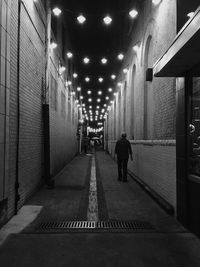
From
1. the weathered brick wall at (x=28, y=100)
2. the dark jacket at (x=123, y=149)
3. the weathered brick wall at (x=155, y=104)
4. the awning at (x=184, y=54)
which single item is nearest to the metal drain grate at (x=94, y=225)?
the weathered brick wall at (x=28, y=100)

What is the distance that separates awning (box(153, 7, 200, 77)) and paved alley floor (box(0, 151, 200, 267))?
9.67 ft

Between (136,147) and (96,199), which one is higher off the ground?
(136,147)

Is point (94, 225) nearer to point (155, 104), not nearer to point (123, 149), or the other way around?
point (155, 104)

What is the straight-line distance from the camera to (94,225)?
670 cm

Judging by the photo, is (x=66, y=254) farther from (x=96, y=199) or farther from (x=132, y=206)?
(x=96, y=199)

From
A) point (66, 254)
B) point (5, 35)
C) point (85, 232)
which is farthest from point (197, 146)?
point (5, 35)

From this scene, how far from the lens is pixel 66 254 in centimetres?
504

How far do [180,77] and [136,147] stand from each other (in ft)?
23.3

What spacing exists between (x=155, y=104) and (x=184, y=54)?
205 inches

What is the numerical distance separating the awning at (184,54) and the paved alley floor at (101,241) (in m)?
2.95

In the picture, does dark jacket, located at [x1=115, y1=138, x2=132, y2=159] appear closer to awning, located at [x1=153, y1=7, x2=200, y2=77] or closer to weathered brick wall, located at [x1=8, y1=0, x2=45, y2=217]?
weathered brick wall, located at [x1=8, y1=0, x2=45, y2=217]

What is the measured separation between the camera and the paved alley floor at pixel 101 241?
189 inches

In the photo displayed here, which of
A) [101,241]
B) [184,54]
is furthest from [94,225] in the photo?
[184,54]

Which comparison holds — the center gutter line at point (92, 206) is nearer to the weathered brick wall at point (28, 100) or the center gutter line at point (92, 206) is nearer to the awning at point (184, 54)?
the weathered brick wall at point (28, 100)
